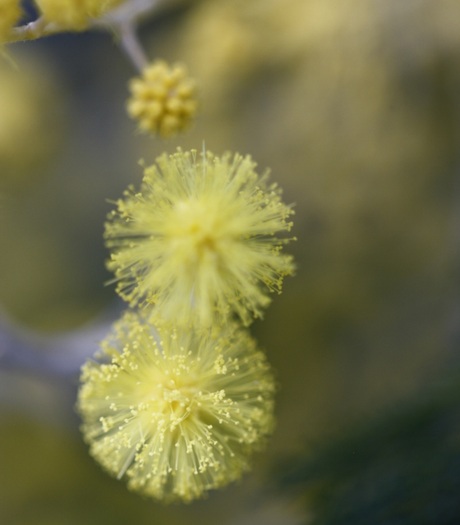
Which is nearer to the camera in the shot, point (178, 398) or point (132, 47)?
point (178, 398)

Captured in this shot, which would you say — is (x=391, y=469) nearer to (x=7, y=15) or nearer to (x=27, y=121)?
(x=7, y=15)

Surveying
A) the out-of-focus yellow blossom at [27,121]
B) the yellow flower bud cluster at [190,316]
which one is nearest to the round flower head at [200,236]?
the yellow flower bud cluster at [190,316]

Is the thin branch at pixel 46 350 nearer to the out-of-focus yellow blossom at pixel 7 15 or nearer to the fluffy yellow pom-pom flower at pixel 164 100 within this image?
the fluffy yellow pom-pom flower at pixel 164 100

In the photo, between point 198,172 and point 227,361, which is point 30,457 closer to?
point 227,361

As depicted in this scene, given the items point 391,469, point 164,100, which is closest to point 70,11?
point 164,100

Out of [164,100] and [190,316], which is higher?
[164,100]

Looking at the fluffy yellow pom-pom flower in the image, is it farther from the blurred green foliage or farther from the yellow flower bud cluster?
the blurred green foliage

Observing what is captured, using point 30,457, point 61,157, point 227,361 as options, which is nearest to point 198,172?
point 227,361

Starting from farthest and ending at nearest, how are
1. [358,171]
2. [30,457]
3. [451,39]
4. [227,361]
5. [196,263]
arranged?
1. [30,457]
2. [358,171]
3. [451,39]
4. [227,361]
5. [196,263]
